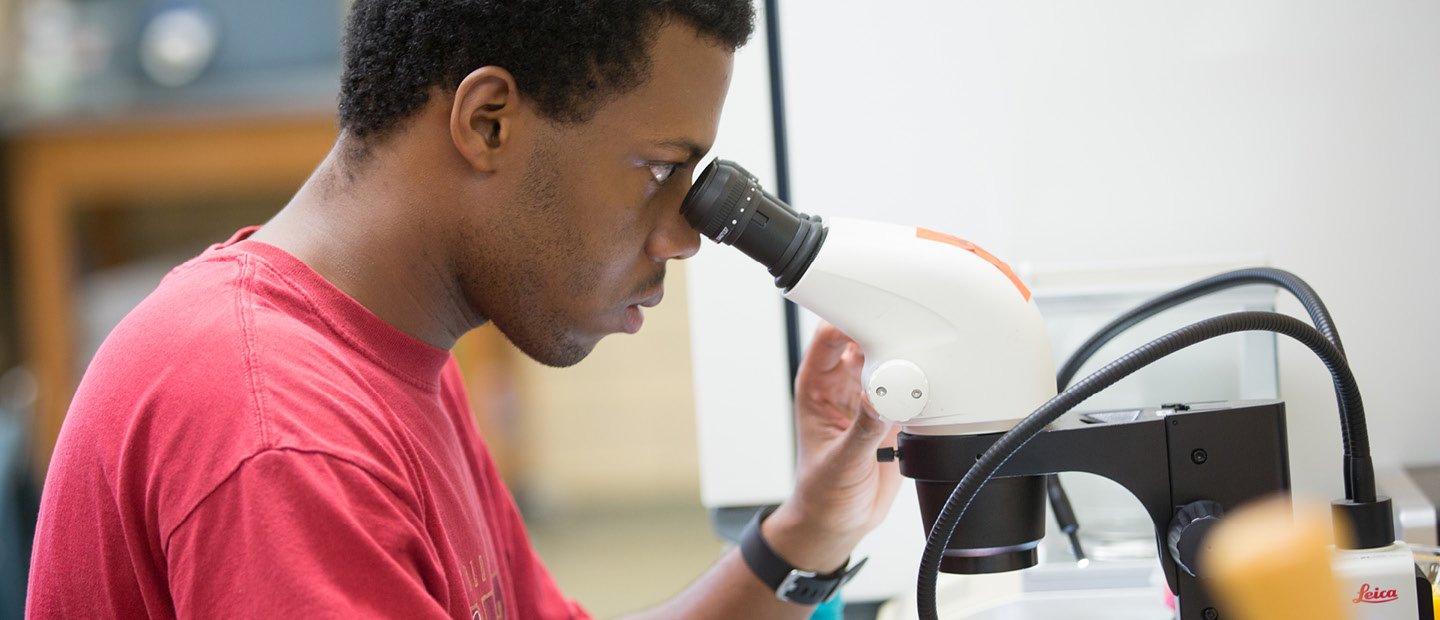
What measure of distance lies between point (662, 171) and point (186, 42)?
2.72m

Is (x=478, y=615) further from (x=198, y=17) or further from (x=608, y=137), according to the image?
(x=198, y=17)

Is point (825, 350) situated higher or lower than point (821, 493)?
higher

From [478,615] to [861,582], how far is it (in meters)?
0.64

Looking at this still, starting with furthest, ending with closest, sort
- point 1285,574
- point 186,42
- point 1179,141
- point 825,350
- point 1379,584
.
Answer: point 186,42
point 1179,141
point 825,350
point 1379,584
point 1285,574

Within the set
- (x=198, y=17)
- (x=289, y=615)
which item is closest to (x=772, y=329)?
(x=289, y=615)

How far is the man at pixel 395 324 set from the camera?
0.66 meters

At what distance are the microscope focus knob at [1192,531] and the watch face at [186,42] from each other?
303 centimetres

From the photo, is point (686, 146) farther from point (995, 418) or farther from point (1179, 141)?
point (1179, 141)

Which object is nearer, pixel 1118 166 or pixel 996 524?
pixel 996 524

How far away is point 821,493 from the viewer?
1090mm

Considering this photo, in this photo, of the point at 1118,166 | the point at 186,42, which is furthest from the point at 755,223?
the point at 186,42

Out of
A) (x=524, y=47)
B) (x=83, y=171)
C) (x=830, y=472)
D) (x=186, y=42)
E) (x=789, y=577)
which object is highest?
(x=186, y=42)

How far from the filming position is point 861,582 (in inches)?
55.7

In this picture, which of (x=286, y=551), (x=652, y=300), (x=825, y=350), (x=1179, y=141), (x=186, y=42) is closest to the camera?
(x=286, y=551)
